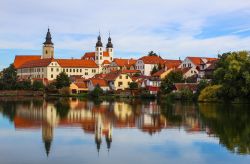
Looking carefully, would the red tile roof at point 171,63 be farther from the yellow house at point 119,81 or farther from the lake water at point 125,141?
the lake water at point 125,141

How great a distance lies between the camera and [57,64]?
98125mm

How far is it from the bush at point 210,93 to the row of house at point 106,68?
11.8m

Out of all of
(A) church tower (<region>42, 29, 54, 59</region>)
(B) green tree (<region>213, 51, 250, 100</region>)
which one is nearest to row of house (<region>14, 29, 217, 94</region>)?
(A) church tower (<region>42, 29, 54, 59</region>)

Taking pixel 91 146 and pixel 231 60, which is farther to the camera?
pixel 231 60

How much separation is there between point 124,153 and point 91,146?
72.9 inches

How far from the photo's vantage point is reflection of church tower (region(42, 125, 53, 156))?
17.8m

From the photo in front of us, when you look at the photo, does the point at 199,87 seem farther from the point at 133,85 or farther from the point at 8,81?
the point at 8,81

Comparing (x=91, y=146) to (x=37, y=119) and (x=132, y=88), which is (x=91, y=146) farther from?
(x=132, y=88)

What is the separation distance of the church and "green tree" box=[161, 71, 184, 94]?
34.8 m

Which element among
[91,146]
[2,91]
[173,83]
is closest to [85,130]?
[91,146]

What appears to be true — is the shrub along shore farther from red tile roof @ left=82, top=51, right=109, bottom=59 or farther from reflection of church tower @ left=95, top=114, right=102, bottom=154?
red tile roof @ left=82, top=51, right=109, bottom=59

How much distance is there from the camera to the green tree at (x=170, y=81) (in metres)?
63.2

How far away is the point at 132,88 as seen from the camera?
73750mm

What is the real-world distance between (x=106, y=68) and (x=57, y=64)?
1220 cm
